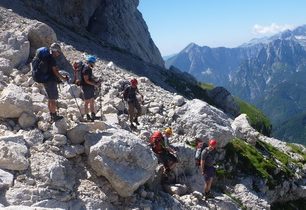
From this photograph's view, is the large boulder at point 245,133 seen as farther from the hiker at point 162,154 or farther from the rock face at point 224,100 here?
the rock face at point 224,100

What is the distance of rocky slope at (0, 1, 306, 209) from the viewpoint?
54.6 ft

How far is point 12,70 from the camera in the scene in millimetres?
24156

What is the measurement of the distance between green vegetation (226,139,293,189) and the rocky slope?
0.08 m

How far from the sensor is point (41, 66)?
1894cm

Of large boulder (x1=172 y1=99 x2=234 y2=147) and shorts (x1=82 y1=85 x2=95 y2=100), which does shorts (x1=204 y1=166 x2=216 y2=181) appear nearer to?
large boulder (x1=172 y1=99 x2=234 y2=147)

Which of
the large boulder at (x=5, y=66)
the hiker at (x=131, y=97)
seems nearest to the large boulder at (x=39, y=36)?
the large boulder at (x=5, y=66)

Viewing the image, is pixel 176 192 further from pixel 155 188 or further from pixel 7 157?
pixel 7 157

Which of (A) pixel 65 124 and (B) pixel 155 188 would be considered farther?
(B) pixel 155 188

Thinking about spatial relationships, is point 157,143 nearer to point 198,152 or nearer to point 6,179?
point 198,152

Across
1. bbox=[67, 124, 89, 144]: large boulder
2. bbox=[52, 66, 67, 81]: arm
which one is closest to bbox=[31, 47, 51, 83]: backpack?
bbox=[52, 66, 67, 81]: arm

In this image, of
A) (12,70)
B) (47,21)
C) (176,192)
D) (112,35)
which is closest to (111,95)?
(12,70)

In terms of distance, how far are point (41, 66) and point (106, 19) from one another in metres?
50.2

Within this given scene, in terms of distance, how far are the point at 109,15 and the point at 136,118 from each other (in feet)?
152

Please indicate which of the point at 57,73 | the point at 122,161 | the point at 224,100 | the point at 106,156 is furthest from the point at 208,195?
the point at 224,100
